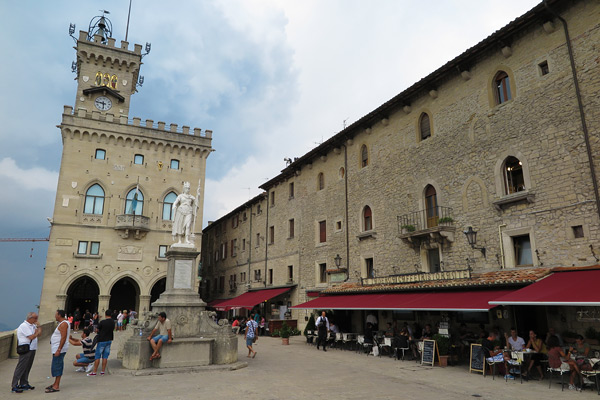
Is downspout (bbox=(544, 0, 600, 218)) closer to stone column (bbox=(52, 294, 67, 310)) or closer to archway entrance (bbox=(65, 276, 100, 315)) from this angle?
stone column (bbox=(52, 294, 67, 310))

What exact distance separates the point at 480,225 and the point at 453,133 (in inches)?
153

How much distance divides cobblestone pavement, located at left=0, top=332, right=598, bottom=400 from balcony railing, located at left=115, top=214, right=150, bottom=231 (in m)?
18.0

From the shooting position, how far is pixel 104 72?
34.1 meters

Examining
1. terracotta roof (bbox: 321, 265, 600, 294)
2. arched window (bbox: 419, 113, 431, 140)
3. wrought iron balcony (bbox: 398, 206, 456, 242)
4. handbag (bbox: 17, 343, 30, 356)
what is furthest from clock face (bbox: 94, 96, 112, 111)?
handbag (bbox: 17, 343, 30, 356)

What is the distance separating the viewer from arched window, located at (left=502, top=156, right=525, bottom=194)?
13.2 meters

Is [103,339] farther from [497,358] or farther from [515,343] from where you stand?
[515,343]

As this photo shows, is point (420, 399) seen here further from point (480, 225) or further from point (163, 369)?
point (480, 225)

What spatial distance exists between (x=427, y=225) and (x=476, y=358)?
6.25 metres

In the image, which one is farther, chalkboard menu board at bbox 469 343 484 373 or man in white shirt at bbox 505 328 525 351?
chalkboard menu board at bbox 469 343 484 373

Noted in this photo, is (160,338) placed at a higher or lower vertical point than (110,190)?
lower

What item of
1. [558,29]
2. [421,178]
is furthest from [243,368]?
[558,29]

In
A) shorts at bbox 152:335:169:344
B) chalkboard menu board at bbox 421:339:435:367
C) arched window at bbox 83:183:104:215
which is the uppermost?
arched window at bbox 83:183:104:215

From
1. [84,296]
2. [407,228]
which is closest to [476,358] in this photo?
[407,228]

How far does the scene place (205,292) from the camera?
4450 centimetres
